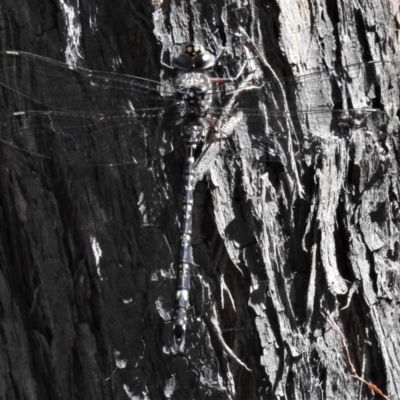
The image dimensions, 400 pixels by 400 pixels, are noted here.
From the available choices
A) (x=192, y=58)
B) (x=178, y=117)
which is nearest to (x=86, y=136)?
(x=178, y=117)

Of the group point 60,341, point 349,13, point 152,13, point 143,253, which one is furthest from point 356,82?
point 60,341

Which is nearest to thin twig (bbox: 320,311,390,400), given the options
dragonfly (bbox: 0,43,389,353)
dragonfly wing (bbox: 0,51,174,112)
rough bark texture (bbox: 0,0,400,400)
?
rough bark texture (bbox: 0,0,400,400)

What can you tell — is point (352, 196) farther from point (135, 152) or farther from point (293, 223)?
point (135, 152)

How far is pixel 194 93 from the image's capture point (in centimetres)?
218

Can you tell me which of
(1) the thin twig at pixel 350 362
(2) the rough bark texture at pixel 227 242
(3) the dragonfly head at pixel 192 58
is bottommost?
(1) the thin twig at pixel 350 362

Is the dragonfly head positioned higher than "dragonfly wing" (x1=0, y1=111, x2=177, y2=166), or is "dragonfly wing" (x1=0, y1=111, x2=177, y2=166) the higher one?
the dragonfly head

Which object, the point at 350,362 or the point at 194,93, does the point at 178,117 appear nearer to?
the point at 194,93

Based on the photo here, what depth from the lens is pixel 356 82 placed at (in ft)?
6.94

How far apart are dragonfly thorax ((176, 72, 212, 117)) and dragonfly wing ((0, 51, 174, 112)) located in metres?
0.04

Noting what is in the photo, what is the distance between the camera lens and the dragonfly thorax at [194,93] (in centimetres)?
213

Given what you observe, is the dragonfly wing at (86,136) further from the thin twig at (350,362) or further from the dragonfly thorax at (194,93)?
the thin twig at (350,362)

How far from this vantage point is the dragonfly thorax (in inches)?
84.0

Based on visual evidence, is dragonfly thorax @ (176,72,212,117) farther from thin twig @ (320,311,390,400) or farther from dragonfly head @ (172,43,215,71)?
thin twig @ (320,311,390,400)

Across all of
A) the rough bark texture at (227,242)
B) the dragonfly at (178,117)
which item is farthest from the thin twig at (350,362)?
the dragonfly at (178,117)
